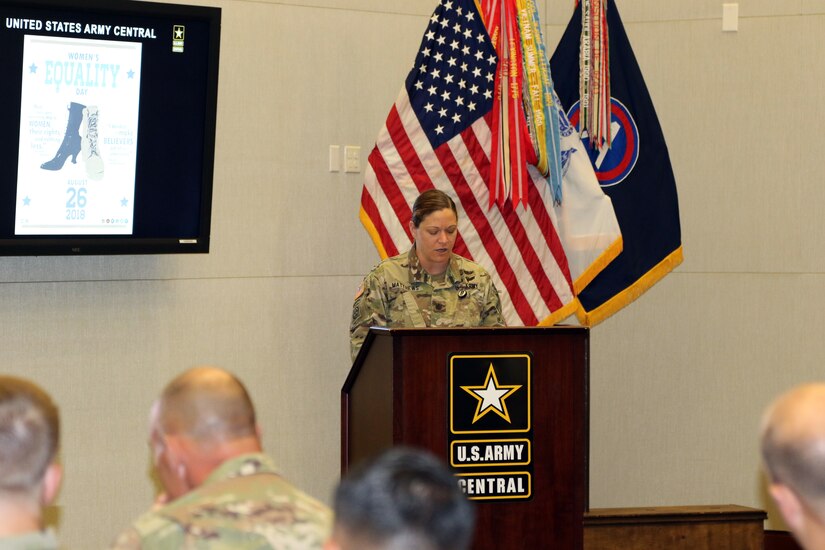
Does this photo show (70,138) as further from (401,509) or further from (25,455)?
(401,509)

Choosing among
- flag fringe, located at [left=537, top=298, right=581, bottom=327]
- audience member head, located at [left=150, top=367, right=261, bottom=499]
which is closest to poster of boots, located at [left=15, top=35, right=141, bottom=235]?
flag fringe, located at [left=537, top=298, right=581, bottom=327]

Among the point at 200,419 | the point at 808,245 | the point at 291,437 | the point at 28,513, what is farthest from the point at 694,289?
the point at 28,513

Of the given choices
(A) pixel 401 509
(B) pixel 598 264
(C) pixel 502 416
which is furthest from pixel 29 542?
(B) pixel 598 264

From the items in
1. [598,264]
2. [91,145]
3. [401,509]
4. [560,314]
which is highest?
[91,145]

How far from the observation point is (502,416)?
12.6 feet

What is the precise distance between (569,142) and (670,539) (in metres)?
1.92

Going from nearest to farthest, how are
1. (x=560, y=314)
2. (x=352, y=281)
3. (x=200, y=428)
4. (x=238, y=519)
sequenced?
1. (x=238, y=519)
2. (x=200, y=428)
3. (x=560, y=314)
4. (x=352, y=281)

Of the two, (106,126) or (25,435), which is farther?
(106,126)

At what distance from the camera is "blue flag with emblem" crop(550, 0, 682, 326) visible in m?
5.46

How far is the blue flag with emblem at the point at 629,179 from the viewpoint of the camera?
546cm

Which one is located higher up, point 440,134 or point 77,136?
point 440,134

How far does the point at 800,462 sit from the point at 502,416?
7.09 ft

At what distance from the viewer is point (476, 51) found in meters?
5.12

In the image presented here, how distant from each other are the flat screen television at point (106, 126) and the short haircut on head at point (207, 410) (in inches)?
100
